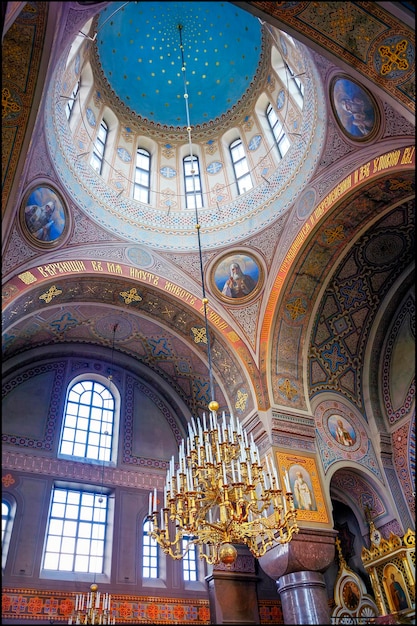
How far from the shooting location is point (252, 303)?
11430mm

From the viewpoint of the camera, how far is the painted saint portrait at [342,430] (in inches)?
432

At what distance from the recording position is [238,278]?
11469 mm

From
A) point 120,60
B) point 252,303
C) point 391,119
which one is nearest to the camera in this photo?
point 391,119

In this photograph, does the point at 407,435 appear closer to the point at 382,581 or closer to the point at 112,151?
the point at 382,581

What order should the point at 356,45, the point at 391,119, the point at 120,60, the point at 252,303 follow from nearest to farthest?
the point at 356,45, the point at 391,119, the point at 252,303, the point at 120,60

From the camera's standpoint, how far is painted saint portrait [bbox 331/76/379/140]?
8.50m

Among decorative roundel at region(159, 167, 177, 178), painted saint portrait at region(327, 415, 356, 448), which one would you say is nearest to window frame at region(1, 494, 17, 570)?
painted saint portrait at region(327, 415, 356, 448)

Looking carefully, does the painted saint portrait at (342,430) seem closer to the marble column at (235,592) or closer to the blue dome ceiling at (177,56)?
the marble column at (235,592)

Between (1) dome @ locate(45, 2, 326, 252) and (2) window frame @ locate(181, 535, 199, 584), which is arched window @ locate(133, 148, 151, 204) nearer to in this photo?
(1) dome @ locate(45, 2, 326, 252)

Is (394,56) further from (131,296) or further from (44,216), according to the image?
(131,296)

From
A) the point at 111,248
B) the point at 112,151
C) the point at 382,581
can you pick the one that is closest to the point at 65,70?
the point at 112,151

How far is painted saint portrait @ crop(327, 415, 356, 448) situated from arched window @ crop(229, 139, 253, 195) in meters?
5.95

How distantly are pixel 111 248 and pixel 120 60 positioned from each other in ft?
16.5

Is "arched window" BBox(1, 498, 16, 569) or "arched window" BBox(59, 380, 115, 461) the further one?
"arched window" BBox(59, 380, 115, 461)
